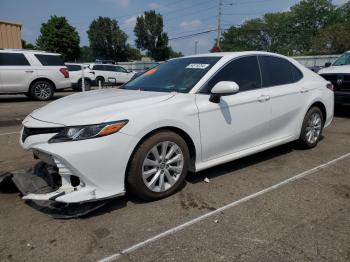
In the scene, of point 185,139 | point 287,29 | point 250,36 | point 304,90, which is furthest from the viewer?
point 250,36

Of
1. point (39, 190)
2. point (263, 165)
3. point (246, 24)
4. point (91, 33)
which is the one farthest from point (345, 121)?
point (246, 24)

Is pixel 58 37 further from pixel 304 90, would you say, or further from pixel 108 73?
pixel 304 90

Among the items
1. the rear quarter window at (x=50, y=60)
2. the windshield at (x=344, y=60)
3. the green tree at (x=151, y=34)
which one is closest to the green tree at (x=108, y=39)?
the green tree at (x=151, y=34)

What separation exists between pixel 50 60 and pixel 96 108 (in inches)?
423

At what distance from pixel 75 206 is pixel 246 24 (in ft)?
285

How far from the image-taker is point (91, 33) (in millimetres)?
70125

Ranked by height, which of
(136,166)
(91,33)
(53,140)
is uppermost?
(91,33)

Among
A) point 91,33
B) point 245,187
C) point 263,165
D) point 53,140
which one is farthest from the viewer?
point 91,33

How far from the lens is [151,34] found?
2761 inches

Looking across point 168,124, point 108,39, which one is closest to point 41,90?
point 168,124

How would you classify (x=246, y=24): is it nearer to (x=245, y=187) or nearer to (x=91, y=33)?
(x=91, y=33)

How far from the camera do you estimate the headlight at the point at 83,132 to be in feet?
10.0

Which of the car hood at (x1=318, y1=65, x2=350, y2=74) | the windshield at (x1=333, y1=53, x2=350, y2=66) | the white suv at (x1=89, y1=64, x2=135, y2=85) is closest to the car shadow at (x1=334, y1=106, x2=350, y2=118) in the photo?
the car hood at (x1=318, y1=65, x2=350, y2=74)

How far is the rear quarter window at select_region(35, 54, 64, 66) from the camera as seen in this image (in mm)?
12717
